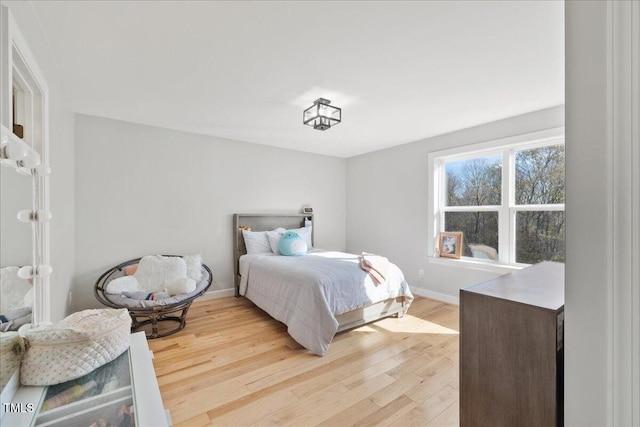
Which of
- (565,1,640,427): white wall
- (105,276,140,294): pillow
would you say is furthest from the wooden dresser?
(105,276,140,294): pillow

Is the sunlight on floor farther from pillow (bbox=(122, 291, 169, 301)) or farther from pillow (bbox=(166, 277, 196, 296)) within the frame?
pillow (bbox=(122, 291, 169, 301))

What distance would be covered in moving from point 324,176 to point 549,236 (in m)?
3.38

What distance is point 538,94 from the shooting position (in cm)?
258

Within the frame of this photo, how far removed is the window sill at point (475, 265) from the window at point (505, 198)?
0.09 metres

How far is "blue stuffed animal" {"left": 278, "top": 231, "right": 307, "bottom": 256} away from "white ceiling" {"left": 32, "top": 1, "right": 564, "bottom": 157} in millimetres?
1605

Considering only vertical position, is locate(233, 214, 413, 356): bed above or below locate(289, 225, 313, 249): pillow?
below

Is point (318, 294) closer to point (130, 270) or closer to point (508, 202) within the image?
point (130, 270)

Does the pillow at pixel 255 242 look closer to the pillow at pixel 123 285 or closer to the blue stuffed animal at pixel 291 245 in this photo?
the blue stuffed animal at pixel 291 245

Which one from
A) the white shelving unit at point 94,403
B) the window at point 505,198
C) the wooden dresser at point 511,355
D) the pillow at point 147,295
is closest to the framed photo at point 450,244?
the window at point 505,198

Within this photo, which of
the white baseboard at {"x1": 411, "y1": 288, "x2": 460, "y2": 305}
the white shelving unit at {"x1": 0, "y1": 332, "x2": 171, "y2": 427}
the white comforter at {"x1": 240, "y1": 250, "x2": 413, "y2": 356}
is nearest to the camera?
the white shelving unit at {"x1": 0, "y1": 332, "x2": 171, "y2": 427}

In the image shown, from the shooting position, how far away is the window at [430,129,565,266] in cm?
297

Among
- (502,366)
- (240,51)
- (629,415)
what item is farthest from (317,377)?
(240,51)

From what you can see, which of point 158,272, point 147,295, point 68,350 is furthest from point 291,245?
point 68,350

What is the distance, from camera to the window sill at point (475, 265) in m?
3.18
